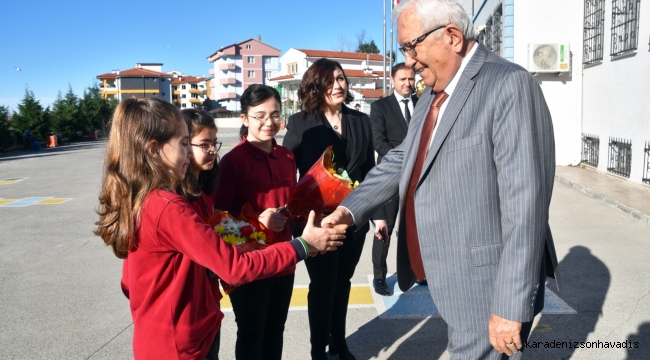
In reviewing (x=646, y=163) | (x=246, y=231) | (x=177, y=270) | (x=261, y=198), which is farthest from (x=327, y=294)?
(x=646, y=163)

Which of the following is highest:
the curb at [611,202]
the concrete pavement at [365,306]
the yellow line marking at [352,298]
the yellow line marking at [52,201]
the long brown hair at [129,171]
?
the long brown hair at [129,171]

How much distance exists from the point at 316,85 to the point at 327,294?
5.12ft

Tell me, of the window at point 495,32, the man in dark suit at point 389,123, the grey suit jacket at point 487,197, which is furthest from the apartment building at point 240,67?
the grey suit jacket at point 487,197

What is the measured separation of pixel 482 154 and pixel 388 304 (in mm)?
3320

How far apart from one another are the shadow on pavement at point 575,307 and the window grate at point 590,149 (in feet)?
26.0

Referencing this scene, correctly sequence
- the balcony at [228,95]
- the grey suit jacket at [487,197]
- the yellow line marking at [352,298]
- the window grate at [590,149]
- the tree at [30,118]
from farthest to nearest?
the balcony at [228,95] < the tree at [30,118] < the window grate at [590,149] < the yellow line marking at [352,298] < the grey suit jacket at [487,197]

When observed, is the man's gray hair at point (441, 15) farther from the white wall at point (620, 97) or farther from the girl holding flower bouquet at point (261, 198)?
the white wall at point (620, 97)

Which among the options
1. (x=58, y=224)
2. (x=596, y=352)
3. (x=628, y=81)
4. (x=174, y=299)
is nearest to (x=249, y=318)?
(x=174, y=299)

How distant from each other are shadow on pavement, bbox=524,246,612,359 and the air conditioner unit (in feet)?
28.8

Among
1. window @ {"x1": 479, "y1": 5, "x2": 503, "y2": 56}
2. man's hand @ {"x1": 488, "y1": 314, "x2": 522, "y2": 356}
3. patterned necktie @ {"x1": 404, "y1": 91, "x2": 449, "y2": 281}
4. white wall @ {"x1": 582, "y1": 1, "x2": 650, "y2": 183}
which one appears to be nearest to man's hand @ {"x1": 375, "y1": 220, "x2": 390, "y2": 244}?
patterned necktie @ {"x1": 404, "y1": 91, "x2": 449, "y2": 281}

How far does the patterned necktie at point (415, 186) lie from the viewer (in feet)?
7.76

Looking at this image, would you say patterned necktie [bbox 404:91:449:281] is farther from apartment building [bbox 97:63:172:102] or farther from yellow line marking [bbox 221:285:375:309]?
apartment building [bbox 97:63:172:102]

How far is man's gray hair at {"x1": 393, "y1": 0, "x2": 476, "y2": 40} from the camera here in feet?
7.43

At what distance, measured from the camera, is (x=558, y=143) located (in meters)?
14.8
